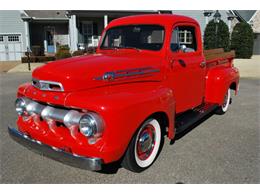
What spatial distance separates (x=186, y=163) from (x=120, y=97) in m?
1.45

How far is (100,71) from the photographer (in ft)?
11.5

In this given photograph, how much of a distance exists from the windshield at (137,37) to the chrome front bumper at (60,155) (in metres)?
2.11

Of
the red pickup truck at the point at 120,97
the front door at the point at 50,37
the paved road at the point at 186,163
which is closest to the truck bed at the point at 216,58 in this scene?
the red pickup truck at the point at 120,97

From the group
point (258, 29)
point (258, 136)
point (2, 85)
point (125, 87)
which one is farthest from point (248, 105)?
point (258, 29)

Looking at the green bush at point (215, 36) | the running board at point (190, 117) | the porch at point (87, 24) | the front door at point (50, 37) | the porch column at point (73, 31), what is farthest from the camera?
the front door at point (50, 37)

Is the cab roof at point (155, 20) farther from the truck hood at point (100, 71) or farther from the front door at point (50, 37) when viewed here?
the front door at point (50, 37)

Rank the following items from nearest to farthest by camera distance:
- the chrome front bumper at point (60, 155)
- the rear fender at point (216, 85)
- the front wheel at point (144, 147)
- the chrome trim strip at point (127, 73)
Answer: the chrome front bumper at point (60, 155) → the front wheel at point (144, 147) → the chrome trim strip at point (127, 73) → the rear fender at point (216, 85)

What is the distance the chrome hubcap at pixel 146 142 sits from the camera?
3.51 metres

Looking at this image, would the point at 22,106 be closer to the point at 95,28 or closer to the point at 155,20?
the point at 155,20

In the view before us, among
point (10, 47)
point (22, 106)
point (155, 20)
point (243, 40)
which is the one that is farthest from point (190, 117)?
point (10, 47)

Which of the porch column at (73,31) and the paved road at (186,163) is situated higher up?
the porch column at (73,31)

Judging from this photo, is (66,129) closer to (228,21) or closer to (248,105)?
(248,105)

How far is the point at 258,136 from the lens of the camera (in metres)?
4.87

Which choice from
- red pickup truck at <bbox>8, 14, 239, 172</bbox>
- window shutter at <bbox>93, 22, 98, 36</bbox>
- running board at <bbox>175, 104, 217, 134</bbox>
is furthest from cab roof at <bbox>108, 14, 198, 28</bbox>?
window shutter at <bbox>93, 22, 98, 36</bbox>
